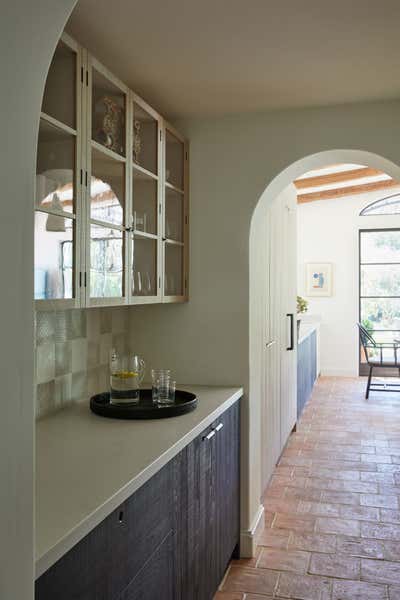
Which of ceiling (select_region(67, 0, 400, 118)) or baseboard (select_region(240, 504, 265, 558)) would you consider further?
baseboard (select_region(240, 504, 265, 558))

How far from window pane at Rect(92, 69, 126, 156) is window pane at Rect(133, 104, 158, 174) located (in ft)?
0.49

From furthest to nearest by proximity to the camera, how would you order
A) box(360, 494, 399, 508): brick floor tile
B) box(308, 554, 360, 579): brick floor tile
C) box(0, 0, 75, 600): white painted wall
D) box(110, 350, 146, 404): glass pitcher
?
box(360, 494, 399, 508): brick floor tile → box(308, 554, 360, 579): brick floor tile → box(110, 350, 146, 404): glass pitcher → box(0, 0, 75, 600): white painted wall

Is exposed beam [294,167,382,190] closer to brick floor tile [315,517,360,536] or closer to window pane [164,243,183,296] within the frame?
window pane [164,243,183,296]

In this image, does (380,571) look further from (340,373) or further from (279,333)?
(340,373)

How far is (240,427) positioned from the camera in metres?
3.10

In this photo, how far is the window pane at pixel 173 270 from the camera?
9.73 feet

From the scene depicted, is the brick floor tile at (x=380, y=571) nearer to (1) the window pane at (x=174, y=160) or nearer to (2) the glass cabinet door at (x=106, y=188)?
(2) the glass cabinet door at (x=106, y=188)

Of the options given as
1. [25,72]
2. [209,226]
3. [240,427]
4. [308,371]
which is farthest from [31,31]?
[308,371]

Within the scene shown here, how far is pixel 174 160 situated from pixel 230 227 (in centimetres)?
47

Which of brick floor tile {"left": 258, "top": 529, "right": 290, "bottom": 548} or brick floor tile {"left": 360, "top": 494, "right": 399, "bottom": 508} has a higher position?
brick floor tile {"left": 360, "top": 494, "right": 399, "bottom": 508}

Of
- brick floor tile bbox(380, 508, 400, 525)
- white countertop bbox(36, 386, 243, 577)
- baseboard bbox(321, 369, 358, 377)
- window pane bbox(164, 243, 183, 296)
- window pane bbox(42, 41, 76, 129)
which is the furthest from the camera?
baseboard bbox(321, 369, 358, 377)

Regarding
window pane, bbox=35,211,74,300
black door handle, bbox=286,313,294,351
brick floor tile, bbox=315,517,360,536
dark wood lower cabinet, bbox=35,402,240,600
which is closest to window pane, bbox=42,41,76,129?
window pane, bbox=35,211,74,300

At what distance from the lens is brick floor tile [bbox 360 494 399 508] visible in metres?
3.78

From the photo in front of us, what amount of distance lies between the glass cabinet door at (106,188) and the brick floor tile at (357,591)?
5.57 feet
